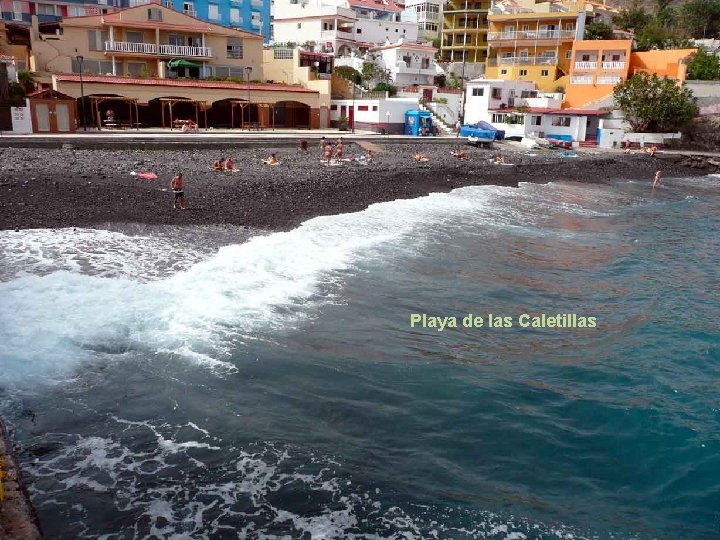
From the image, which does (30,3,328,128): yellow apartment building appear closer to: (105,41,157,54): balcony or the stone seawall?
(105,41,157,54): balcony

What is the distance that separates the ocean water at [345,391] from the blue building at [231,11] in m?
52.3

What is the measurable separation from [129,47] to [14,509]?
46847 mm

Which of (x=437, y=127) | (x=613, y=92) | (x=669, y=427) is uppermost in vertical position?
(x=613, y=92)

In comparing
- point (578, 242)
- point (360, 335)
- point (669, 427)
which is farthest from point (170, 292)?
point (578, 242)

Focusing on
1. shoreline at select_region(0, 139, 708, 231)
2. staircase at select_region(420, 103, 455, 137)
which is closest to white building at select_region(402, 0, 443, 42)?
staircase at select_region(420, 103, 455, 137)

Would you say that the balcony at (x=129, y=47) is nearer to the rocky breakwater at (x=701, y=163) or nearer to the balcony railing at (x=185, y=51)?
the balcony railing at (x=185, y=51)

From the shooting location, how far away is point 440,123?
2140 inches

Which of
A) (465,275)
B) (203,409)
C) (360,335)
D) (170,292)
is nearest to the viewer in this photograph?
(203,409)

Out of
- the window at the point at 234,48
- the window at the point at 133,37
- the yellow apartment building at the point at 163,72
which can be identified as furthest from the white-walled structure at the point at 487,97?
the window at the point at 133,37

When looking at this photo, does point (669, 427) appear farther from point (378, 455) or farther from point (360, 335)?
point (360, 335)

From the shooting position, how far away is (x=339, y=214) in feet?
68.9

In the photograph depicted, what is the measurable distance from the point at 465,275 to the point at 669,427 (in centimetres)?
708

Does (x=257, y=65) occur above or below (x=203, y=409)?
above

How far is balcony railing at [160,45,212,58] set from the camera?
46844mm
